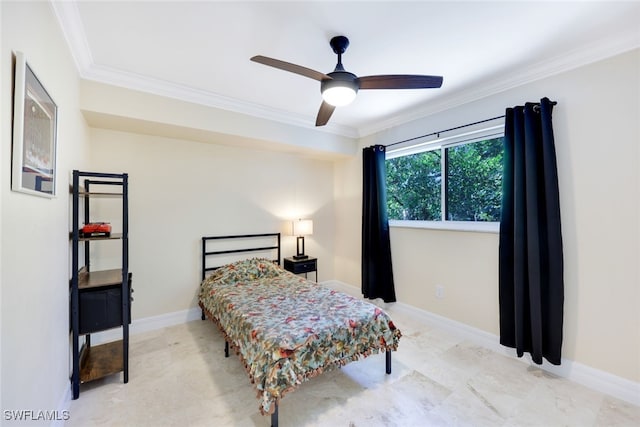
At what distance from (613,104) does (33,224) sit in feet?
A: 11.9

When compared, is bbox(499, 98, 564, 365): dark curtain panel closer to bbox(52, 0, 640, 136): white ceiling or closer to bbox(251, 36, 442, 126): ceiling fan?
bbox(52, 0, 640, 136): white ceiling

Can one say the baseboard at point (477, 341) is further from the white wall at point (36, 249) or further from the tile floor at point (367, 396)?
the white wall at point (36, 249)

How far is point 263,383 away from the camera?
163 centimetres

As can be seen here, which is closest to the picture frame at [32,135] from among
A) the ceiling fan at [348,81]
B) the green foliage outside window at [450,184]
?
the ceiling fan at [348,81]

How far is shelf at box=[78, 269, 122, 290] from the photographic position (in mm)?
1984

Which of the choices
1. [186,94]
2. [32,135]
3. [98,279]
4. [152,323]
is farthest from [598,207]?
[152,323]

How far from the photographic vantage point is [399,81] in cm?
181

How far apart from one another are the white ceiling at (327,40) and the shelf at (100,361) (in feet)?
7.58

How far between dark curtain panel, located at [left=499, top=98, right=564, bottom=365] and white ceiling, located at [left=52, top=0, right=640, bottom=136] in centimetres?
47

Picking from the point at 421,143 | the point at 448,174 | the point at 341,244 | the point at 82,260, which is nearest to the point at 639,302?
the point at 448,174

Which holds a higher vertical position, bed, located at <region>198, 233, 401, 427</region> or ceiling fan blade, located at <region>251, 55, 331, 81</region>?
ceiling fan blade, located at <region>251, 55, 331, 81</region>

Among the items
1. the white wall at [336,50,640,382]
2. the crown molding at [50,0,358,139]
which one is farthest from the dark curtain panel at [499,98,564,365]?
the crown molding at [50,0,358,139]

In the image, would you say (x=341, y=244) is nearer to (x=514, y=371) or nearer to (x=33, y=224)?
(x=514, y=371)

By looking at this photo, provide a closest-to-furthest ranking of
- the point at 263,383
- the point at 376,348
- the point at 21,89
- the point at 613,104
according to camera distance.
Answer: the point at 21,89 → the point at 263,383 → the point at 613,104 → the point at 376,348
